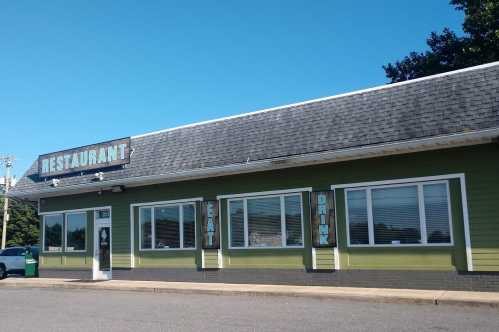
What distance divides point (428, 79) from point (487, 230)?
14.3 ft

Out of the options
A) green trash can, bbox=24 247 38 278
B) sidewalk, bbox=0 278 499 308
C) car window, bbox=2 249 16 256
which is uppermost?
car window, bbox=2 249 16 256

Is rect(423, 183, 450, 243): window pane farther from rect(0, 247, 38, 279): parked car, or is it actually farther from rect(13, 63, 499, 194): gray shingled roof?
rect(0, 247, 38, 279): parked car

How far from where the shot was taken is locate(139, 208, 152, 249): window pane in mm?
19062

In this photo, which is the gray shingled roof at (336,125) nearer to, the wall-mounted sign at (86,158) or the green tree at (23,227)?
the wall-mounted sign at (86,158)

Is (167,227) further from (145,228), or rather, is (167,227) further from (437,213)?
(437,213)

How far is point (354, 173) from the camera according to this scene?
1470 cm

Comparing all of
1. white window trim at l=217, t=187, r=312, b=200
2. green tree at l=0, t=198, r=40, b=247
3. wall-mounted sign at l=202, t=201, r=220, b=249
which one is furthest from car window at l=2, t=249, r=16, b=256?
green tree at l=0, t=198, r=40, b=247

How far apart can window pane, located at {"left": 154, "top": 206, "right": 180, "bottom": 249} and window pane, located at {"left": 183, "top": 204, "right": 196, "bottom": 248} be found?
0.34 metres

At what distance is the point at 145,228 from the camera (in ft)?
63.1

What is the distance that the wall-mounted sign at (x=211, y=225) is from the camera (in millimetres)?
17172

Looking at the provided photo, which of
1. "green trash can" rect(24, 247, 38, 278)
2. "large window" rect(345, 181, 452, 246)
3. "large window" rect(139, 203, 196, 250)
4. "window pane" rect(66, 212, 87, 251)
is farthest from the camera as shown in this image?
"green trash can" rect(24, 247, 38, 278)

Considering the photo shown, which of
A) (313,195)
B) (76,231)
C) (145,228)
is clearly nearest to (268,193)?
(313,195)

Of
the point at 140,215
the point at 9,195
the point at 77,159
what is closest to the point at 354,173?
the point at 140,215

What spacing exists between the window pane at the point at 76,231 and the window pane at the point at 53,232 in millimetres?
507
